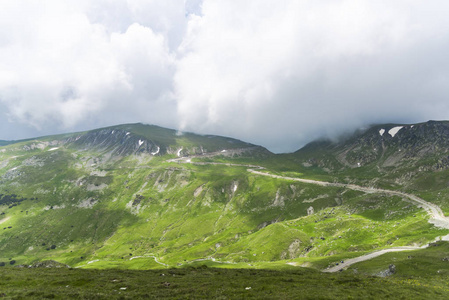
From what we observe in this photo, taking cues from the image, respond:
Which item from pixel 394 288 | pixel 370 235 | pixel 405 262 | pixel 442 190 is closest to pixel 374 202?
pixel 442 190

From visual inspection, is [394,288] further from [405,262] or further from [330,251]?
[330,251]

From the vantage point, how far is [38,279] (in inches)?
2045

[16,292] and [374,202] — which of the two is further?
[374,202]

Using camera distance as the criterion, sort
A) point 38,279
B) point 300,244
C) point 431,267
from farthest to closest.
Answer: point 300,244 → point 431,267 → point 38,279

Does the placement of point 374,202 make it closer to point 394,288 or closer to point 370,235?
point 370,235

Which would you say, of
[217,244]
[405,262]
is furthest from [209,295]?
[217,244]

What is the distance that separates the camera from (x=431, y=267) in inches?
2272

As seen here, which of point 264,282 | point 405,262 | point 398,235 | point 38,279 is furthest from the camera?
point 398,235

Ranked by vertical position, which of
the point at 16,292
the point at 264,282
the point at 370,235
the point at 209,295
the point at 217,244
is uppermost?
the point at 16,292

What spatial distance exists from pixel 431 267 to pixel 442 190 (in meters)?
165

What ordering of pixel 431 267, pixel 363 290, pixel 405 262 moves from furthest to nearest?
pixel 405 262 → pixel 431 267 → pixel 363 290

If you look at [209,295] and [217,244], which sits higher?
[209,295]

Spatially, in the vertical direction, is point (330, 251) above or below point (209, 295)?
below

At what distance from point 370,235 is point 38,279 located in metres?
140
